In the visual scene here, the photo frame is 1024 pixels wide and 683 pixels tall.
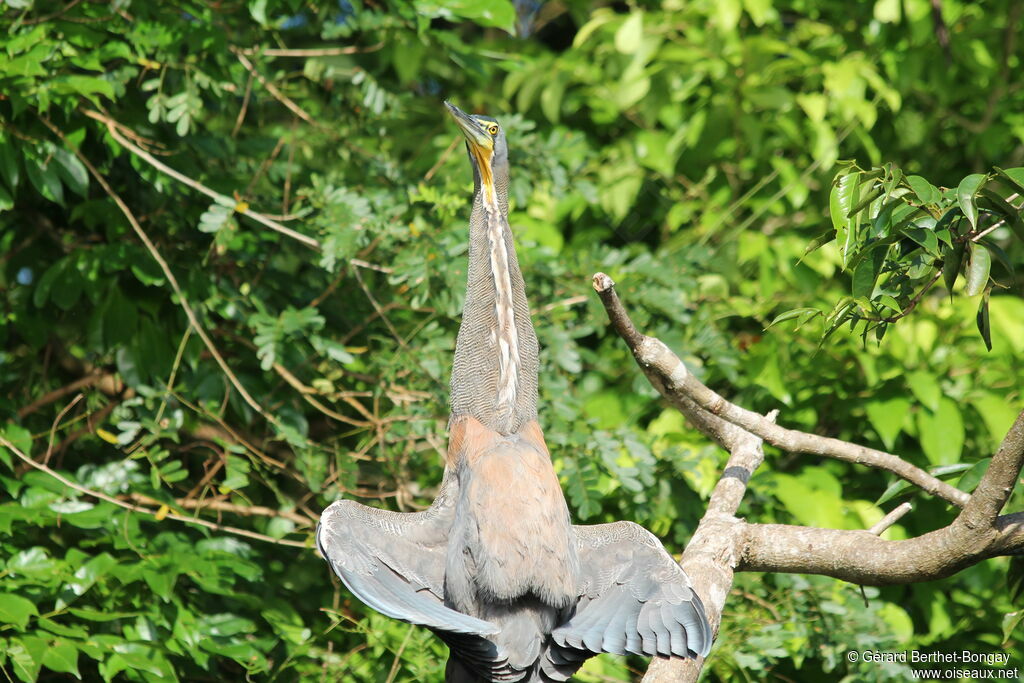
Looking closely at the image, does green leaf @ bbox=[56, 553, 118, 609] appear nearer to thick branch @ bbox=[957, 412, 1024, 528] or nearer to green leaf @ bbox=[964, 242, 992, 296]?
thick branch @ bbox=[957, 412, 1024, 528]

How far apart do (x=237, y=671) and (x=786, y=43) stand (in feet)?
13.3

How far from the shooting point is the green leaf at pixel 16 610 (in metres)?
3.09

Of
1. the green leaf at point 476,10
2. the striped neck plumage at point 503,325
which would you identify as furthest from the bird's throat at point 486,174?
the green leaf at point 476,10

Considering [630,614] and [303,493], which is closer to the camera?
[630,614]

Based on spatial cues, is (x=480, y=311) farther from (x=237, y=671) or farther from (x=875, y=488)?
(x=875, y=488)

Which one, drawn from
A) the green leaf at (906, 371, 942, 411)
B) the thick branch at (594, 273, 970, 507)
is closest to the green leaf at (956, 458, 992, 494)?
the thick branch at (594, 273, 970, 507)

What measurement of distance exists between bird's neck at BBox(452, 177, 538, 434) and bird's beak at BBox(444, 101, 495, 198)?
177mm

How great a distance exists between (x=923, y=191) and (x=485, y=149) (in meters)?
1.57

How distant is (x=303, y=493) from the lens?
4.63 m

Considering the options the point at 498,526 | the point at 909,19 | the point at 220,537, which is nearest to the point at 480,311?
the point at 498,526

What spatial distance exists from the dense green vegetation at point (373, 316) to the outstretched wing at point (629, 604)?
0.38 m

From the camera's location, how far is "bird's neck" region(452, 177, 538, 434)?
10.9 feet

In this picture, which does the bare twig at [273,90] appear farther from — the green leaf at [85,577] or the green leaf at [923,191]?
the green leaf at [923,191]

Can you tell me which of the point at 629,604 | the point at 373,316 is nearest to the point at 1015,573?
the point at 629,604
